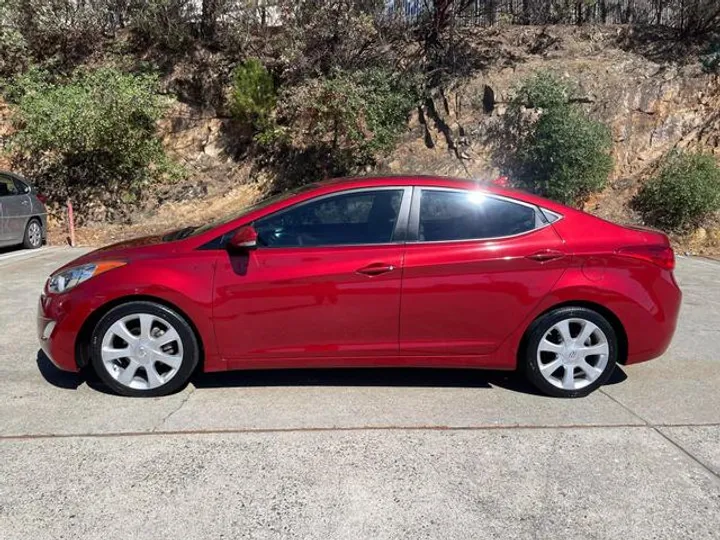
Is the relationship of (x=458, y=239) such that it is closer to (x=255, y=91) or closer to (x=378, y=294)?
(x=378, y=294)

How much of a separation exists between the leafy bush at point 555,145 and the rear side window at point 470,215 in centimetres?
787

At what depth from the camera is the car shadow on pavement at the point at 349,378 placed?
14.3 feet

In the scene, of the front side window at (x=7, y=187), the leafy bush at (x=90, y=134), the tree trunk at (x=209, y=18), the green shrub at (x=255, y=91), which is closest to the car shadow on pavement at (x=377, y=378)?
the front side window at (x=7, y=187)

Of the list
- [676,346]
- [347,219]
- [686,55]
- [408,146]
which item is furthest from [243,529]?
[686,55]

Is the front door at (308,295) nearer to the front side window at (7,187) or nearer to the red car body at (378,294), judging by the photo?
the red car body at (378,294)

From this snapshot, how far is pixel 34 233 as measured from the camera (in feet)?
35.4

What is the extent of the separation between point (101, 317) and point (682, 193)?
33.9 ft

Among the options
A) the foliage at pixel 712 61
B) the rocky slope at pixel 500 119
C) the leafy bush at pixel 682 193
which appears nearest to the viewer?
the leafy bush at pixel 682 193

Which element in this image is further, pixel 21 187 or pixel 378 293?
pixel 21 187

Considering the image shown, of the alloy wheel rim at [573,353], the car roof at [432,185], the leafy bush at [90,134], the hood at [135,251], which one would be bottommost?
the alloy wheel rim at [573,353]

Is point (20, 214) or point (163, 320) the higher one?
point (20, 214)

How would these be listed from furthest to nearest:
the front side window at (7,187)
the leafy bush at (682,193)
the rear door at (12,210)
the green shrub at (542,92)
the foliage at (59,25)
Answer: the foliage at (59,25) → the green shrub at (542,92) → the leafy bush at (682,193) → the front side window at (7,187) → the rear door at (12,210)

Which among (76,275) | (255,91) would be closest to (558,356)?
(76,275)

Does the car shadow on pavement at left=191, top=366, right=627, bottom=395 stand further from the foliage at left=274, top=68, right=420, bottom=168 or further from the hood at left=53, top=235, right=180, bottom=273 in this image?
the foliage at left=274, top=68, right=420, bottom=168
